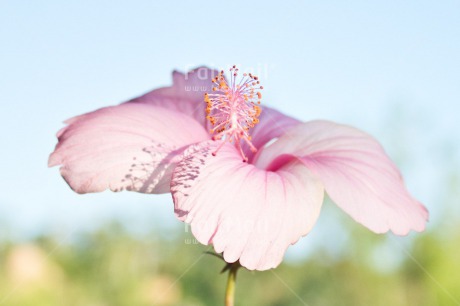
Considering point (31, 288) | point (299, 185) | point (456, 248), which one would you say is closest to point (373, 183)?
point (299, 185)

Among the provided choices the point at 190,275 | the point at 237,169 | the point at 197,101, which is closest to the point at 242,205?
the point at 237,169

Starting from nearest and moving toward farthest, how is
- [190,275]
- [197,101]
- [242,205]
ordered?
[242,205] → [197,101] → [190,275]

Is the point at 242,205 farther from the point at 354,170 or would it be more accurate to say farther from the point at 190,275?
the point at 190,275

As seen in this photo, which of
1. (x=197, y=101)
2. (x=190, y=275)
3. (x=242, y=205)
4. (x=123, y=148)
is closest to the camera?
(x=242, y=205)

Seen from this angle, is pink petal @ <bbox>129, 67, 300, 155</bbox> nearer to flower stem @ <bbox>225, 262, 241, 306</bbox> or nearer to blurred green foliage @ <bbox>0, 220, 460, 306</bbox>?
flower stem @ <bbox>225, 262, 241, 306</bbox>

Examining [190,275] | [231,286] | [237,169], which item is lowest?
[190,275]

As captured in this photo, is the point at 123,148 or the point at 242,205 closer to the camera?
the point at 242,205

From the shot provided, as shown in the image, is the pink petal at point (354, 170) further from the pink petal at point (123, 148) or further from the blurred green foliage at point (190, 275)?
the blurred green foliage at point (190, 275)

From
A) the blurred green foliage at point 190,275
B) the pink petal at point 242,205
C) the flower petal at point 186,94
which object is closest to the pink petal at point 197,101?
the flower petal at point 186,94
